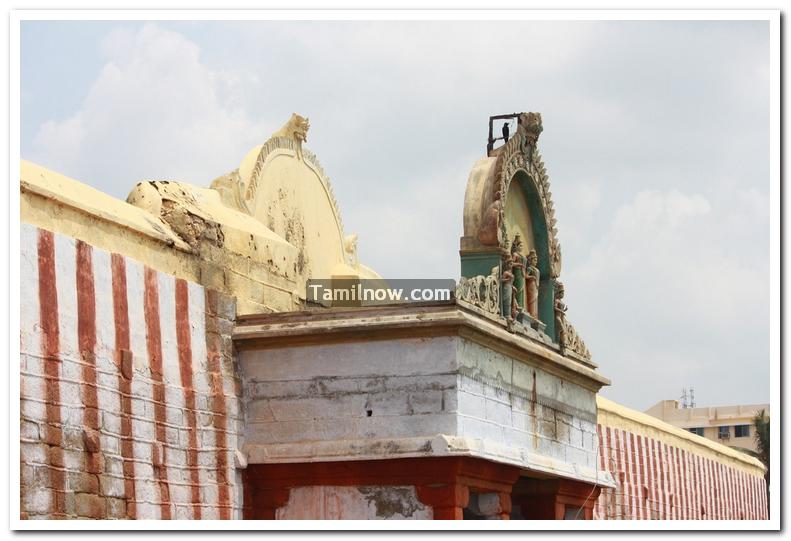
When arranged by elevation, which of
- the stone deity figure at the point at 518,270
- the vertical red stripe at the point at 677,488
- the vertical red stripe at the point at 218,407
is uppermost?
the stone deity figure at the point at 518,270

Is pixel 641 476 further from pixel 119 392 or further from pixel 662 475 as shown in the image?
pixel 119 392

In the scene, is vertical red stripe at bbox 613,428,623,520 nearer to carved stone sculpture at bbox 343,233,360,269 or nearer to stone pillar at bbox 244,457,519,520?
carved stone sculpture at bbox 343,233,360,269

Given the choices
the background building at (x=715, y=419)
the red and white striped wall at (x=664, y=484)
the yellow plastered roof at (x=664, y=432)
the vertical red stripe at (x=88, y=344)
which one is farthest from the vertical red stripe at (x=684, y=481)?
the background building at (x=715, y=419)

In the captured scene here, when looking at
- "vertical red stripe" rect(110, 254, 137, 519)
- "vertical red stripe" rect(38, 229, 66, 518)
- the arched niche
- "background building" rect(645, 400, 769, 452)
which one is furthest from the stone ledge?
"background building" rect(645, 400, 769, 452)

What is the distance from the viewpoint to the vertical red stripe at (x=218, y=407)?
13516 mm

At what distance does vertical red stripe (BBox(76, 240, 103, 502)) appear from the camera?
39.0ft

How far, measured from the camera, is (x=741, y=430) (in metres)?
62.7

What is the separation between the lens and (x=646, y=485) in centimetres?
2667

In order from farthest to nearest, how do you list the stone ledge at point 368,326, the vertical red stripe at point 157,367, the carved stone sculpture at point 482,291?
the carved stone sculpture at point 482,291, the stone ledge at point 368,326, the vertical red stripe at point 157,367

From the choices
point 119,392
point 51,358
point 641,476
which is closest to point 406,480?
point 119,392

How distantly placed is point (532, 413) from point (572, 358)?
178 centimetres

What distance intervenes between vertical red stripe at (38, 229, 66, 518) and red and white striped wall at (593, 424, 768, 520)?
1344cm

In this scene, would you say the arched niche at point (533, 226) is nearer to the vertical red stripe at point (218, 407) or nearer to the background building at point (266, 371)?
the background building at point (266, 371)

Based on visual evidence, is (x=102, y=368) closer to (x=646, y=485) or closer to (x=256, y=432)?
(x=256, y=432)
